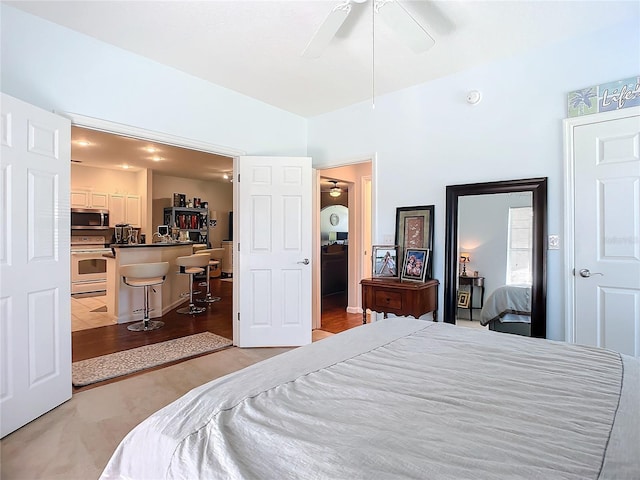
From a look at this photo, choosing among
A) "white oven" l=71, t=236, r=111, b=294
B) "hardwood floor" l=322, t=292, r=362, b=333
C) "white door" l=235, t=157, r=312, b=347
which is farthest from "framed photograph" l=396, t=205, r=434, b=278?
"white oven" l=71, t=236, r=111, b=294

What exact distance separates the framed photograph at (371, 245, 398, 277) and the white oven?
5.79 metres

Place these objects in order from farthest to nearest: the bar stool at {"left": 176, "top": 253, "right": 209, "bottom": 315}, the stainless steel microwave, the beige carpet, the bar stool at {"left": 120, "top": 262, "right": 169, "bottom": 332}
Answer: the stainless steel microwave < the bar stool at {"left": 176, "top": 253, "right": 209, "bottom": 315} < the bar stool at {"left": 120, "top": 262, "right": 169, "bottom": 332} < the beige carpet

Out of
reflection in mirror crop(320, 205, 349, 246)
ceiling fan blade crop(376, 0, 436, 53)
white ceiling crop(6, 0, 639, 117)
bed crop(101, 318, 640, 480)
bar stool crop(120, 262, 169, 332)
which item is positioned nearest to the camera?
bed crop(101, 318, 640, 480)

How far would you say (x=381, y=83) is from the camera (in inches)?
136

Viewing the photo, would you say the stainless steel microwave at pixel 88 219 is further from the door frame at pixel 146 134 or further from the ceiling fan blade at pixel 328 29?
the ceiling fan blade at pixel 328 29

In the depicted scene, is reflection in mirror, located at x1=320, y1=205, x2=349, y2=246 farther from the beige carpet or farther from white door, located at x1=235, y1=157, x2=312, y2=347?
the beige carpet

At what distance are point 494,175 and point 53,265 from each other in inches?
137

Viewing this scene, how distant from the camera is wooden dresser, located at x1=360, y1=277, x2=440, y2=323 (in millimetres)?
3043

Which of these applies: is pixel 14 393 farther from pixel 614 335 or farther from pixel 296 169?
pixel 614 335

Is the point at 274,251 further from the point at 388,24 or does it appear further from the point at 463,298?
the point at 388,24

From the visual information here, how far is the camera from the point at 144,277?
451cm

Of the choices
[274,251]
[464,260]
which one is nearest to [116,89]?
[274,251]

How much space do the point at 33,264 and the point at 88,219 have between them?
223 inches

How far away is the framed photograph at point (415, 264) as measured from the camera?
129 inches
